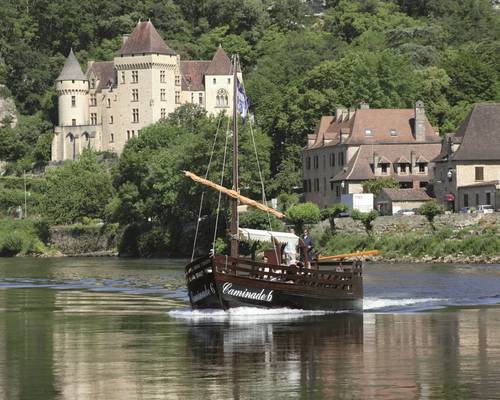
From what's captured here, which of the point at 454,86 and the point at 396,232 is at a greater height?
the point at 454,86

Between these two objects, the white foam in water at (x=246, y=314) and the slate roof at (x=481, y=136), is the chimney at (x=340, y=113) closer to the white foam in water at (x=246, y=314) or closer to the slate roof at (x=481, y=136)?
the slate roof at (x=481, y=136)

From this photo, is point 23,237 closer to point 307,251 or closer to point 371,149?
point 371,149

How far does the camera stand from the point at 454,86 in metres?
169

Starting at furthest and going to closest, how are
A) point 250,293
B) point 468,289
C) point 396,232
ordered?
point 396,232 < point 468,289 < point 250,293

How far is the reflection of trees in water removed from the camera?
36.8 m

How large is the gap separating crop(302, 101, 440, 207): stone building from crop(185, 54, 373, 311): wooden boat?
75832mm

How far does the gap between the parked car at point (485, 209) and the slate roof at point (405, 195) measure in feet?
31.0

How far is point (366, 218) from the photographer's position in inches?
4375

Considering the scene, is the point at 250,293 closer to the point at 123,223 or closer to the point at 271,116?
the point at 123,223

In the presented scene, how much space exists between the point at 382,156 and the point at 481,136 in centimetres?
1430

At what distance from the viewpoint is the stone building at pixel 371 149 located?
132 meters

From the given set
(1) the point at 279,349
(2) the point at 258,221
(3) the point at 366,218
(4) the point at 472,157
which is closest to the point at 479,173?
(4) the point at 472,157

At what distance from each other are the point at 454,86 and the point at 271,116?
68.8 feet

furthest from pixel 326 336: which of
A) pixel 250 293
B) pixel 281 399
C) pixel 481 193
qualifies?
pixel 481 193
